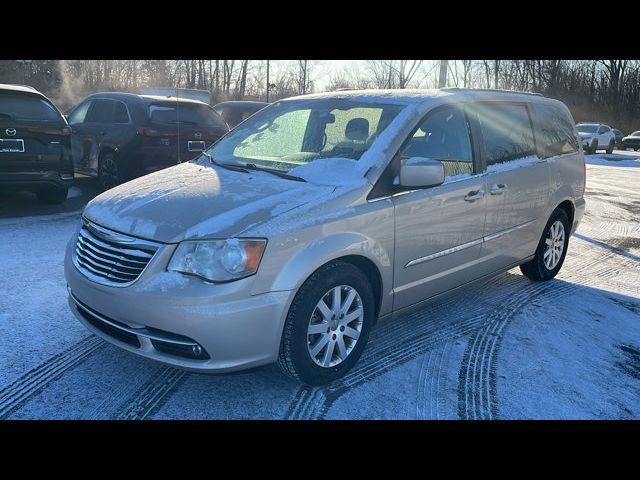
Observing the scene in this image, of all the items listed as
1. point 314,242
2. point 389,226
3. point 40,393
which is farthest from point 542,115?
point 40,393

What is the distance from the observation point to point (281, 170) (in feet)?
12.0

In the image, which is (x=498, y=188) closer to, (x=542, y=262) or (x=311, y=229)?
(x=542, y=262)

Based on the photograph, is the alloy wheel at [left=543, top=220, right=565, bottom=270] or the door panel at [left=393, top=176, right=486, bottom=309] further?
the alloy wheel at [left=543, top=220, right=565, bottom=270]

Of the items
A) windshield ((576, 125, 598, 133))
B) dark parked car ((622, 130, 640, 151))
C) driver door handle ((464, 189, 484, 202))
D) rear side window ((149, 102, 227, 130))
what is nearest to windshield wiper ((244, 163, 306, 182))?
driver door handle ((464, 189, 484, 202))

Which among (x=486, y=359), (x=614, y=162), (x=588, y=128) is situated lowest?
(x=486, y=359)

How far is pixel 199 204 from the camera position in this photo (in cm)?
312

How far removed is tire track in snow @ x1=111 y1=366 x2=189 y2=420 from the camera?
2.89m

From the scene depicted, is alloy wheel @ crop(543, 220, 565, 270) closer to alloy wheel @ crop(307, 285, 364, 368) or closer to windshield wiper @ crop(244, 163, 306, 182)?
alloy wheel @ crop(307, 285, 364, 368)

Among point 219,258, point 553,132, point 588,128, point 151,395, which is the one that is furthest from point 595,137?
point 151,395

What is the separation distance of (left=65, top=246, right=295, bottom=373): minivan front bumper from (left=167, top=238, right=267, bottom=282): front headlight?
0.19 feet

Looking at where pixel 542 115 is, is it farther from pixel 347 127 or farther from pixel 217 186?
pixel 217 186

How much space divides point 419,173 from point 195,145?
597 cm

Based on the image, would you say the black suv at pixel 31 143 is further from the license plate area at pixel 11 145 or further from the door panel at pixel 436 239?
the door panel at pixel 436 239
